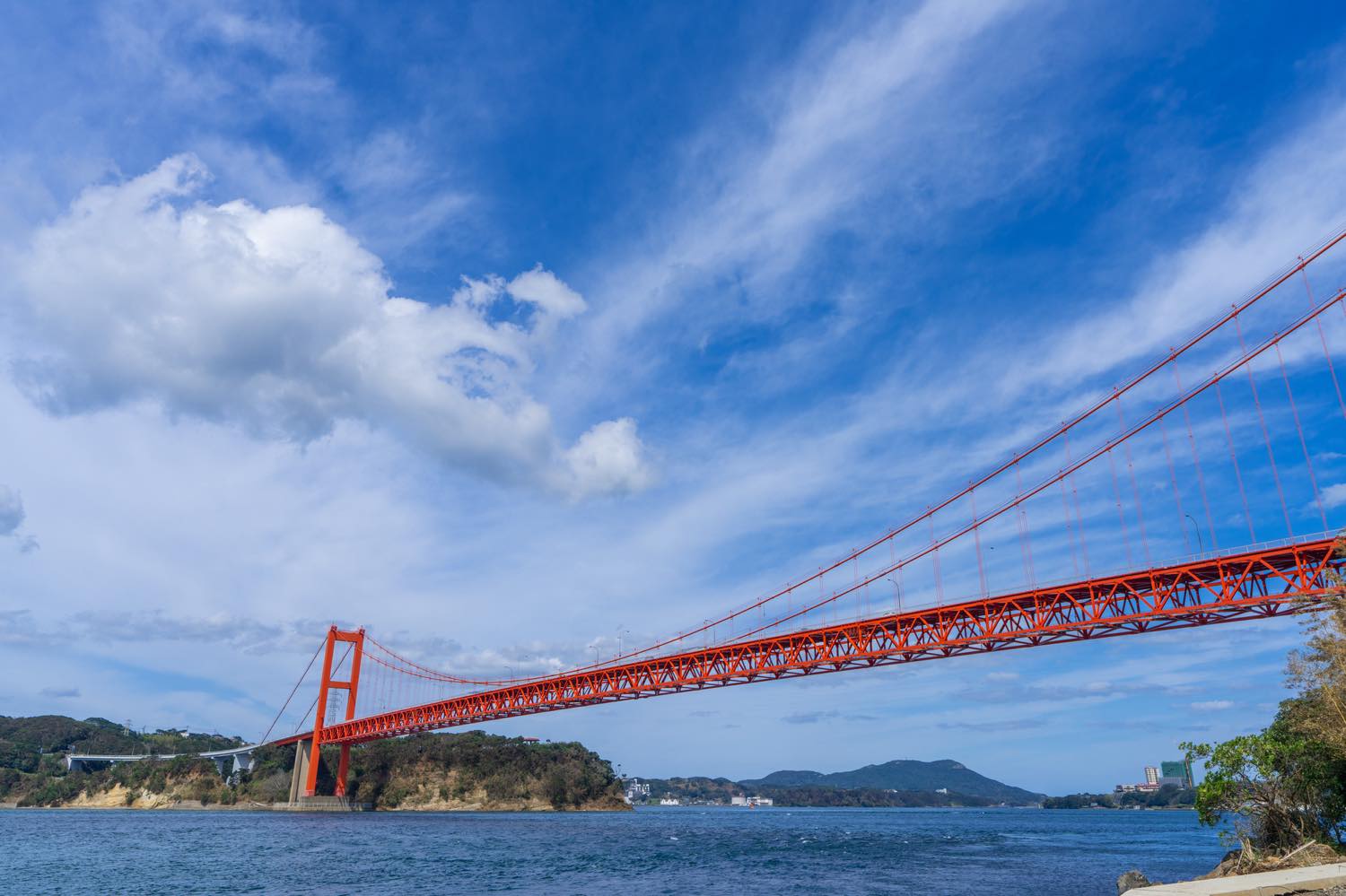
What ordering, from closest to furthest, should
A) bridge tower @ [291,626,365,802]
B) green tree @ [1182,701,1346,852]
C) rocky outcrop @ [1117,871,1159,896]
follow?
green tree @ [1182,701,1346,852]
rocky outcrop @ [1117,871,1159,896]
bridge tower @ [291,626,365,802]

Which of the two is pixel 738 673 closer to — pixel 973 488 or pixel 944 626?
pixel 944 626

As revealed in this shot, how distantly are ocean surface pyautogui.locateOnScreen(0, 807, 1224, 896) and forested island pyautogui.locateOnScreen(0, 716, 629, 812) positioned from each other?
127 ft

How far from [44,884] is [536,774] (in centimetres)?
8395

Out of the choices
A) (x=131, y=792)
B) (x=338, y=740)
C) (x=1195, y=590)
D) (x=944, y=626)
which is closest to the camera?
(x=1195, y=590)

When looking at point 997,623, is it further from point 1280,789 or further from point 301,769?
point 301,769

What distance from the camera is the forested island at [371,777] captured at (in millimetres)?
91875

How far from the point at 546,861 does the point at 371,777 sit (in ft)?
225

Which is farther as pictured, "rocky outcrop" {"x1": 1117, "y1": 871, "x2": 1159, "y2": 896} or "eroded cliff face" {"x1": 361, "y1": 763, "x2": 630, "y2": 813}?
"eroded cliff face" {"x1": 361, "y1": 763, "x2": 630, "y2": 813}

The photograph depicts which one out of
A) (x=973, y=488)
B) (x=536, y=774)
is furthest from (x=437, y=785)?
(x=973, y=488)

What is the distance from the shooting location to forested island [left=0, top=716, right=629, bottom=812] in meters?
91.9

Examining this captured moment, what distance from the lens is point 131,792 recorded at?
9631 cm

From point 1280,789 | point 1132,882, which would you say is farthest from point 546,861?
point 1280,789

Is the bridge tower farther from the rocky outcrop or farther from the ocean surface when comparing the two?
the rocky outcrop

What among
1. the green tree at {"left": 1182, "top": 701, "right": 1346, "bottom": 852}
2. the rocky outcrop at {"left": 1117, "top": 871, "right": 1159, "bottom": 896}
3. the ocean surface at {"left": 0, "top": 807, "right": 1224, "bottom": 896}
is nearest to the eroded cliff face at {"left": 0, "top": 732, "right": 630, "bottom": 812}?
→ the ocean surface at {"left": 0, "top": 807, "right": 1224, "bottom": 896}
